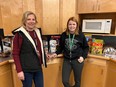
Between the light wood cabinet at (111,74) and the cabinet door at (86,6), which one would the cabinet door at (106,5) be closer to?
the cabinet door at (86,6)

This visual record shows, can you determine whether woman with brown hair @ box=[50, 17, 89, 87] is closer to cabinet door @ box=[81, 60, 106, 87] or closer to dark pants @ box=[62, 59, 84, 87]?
dark pants @ box=[62, 59, 84, 87]

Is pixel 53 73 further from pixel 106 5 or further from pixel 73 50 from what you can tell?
pixel 106 5

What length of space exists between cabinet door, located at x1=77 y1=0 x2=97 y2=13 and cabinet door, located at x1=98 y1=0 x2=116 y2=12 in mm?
75

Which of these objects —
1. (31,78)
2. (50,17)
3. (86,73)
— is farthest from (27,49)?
(86,73)

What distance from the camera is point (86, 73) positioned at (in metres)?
2.01

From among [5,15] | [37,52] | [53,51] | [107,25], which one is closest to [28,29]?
[37,52]

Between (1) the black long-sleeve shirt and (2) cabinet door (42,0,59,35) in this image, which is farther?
(2) cabinet door (42,0,59,35)

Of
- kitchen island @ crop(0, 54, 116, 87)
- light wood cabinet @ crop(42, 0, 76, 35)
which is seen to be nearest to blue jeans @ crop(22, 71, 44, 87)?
kitchen island @ crop(0, 54, 116, 87)

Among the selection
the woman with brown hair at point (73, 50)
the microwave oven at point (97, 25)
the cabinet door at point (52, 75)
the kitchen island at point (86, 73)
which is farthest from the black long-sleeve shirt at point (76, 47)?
the microwave oven at point (97, 25)

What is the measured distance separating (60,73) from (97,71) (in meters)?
0.57

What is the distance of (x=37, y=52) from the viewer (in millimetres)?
1428

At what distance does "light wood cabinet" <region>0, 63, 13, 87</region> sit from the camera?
1.67 m

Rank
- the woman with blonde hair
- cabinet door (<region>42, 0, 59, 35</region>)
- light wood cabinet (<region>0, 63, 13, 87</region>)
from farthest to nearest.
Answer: cabinet door (<region>42, 0, 59, 35</region>), light wood cabinet (<region>0, 63, 13, 87</region>), the woman with blonde hair

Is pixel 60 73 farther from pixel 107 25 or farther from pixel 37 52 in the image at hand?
pixel 107 25
